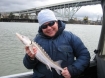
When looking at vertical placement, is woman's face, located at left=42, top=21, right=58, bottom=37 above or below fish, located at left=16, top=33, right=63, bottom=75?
above

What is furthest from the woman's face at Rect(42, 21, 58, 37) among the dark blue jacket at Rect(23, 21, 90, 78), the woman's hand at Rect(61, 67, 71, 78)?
the woman's hand at Rect(61, 67, 71, 78)

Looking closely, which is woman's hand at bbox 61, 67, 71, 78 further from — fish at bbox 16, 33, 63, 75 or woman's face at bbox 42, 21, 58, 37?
woman's face at bbox 42, 21, 58, 37

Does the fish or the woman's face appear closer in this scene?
the fish

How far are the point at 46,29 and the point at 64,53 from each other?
34 centimetres

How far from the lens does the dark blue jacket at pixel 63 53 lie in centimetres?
275

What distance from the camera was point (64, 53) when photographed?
2.75m

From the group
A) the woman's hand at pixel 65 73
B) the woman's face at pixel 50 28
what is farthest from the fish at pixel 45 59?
the woman's face at pixel 50 28

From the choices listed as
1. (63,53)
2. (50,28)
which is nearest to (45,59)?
(63,53)

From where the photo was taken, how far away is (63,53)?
274 cm

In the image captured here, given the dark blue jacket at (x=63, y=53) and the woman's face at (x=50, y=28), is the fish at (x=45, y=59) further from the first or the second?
the woman's face at (x=50, y=28)

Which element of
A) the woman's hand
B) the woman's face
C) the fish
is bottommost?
the woman's hand

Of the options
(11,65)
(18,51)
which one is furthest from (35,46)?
(18,51)

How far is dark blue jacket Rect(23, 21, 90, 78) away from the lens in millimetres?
2746

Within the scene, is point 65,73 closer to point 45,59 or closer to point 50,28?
point 45,59
